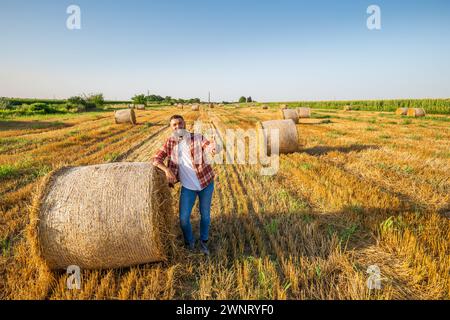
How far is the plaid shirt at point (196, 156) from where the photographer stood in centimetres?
398

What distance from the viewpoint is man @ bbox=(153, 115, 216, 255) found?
3990mm

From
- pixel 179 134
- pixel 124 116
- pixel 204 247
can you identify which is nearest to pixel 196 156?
pixel 179 134

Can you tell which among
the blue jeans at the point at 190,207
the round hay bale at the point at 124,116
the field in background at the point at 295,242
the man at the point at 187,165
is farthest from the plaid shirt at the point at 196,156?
the round hay bale at the point at 124,116

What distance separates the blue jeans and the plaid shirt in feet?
0.56

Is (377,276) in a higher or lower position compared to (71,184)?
lower

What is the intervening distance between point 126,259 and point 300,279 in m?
2.31

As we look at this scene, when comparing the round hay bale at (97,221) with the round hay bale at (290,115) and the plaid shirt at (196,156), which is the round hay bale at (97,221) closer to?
the plaid shirt at (196,156)

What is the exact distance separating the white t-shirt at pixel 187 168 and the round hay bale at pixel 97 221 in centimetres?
52

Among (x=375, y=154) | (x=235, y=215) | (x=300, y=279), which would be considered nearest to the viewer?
(x=300, y=279)

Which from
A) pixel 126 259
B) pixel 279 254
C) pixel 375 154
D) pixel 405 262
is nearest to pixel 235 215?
pixel 279 254

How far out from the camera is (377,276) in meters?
3.45

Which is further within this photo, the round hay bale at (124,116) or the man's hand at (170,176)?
the round hay bale at (124,116)

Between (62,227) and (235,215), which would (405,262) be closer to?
(235,215)

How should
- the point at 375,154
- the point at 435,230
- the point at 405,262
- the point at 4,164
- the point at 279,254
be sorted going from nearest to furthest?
the point at 405,262 → the point at 279,254 → the point at 435,230 → the point at 4,164 → the point at 375,154
